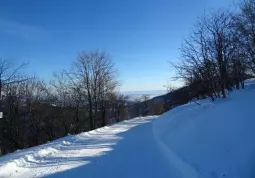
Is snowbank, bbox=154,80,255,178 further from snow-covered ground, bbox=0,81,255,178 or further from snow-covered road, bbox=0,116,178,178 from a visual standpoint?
snow-covered road, bbox=0,116,178,178

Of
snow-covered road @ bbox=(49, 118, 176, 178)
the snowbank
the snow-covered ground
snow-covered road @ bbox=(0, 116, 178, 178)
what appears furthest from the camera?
snow-covered road @ bbox=(0, 116, 178, 178)

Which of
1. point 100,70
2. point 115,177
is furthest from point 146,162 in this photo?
point 100,70

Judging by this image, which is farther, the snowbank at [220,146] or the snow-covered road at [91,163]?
the snow-covered road at [91,163]

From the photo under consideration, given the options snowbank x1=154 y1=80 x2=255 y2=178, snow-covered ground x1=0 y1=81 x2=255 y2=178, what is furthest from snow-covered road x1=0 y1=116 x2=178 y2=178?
snowbank x1=154 y1=80 x2=255 y2=178

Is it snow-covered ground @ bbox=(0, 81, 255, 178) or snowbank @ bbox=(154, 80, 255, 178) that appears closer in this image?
snowbank @ bbox=(154, 80, 255, 178)

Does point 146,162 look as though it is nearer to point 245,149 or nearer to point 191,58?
point 245,149

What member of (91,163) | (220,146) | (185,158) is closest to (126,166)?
(91,163)

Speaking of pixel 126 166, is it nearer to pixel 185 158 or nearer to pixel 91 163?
pixel 91 163

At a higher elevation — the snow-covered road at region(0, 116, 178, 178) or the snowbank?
the snowbank

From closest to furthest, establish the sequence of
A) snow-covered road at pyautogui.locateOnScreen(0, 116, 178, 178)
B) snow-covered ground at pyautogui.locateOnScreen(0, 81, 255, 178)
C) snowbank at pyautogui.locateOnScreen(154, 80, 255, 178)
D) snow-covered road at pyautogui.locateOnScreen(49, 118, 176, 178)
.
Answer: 1. snowbank at pyautogui.locateOnScreen(154, 80, 255, 178)
2. snow-covered ground at pyautogui.locateOnScreen(0, 81, 255, 178)
3. snow-covered road at pyautogui.locateOnScreen(49, 118, 176, 178)
4. snow-covered road at pyautogui.locateOnScreen(0, 116, 178, 178)

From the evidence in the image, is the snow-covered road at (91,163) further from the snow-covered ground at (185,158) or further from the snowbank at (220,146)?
the snowbank at (220,146)

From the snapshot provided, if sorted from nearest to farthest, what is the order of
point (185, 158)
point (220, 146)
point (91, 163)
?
1. point (220, 146)
2. point (185, 158)
3. point (91, 163)

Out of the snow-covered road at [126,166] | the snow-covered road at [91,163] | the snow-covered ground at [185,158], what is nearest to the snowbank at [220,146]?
the snow-covered ground at [185,158]

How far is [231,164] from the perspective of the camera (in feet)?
19.9
